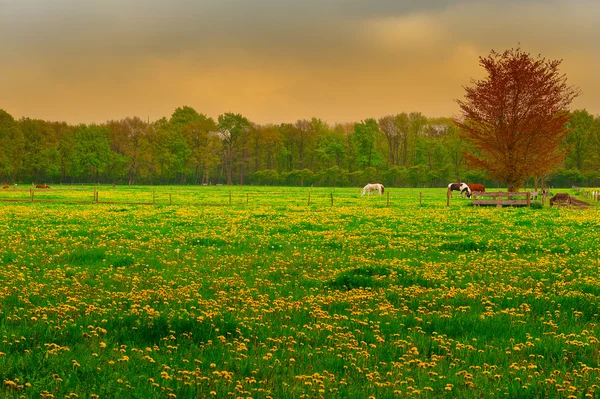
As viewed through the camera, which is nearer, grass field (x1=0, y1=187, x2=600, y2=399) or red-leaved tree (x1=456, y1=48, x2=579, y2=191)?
grass field (x1=0, y1=187, x2=600, y2=399)

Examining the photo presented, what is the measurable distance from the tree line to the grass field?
431ft

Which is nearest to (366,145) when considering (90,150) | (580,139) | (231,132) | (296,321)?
(231,132)

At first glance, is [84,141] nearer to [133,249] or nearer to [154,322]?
[133,249]

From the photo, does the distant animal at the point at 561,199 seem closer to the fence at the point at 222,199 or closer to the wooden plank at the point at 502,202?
the wooden plank at the point at 502,202

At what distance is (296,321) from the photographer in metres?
8.47

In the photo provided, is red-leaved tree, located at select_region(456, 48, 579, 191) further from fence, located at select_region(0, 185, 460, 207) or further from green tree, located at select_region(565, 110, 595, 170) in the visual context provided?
green tree, located at select_region(565, 110, 595, 170)

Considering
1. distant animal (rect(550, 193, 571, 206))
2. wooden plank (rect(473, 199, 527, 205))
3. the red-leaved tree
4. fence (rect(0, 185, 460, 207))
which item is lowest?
fence (rect(0, 185, 460, 207))

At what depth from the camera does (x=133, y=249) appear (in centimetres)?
1650

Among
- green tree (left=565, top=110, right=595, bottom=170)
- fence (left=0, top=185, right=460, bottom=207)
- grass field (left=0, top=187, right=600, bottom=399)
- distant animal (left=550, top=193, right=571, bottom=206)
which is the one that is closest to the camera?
grass field (left=0, top=187, right=600, bottom=399)

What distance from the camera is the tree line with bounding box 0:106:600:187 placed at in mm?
139500

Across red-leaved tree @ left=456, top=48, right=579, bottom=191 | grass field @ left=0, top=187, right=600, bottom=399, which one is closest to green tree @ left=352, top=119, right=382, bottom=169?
red-leaved tree @ left=456, top=48, right=579, bottom=191

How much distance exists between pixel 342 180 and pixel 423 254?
13641 centimetres

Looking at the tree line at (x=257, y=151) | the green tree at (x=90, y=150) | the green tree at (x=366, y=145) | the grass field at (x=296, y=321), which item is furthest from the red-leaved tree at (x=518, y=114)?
the green tree at (x=90, y=150)

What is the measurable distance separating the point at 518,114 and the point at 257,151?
4765 inches
